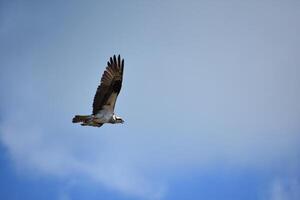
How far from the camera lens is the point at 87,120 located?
5733 inches

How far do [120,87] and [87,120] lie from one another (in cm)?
289

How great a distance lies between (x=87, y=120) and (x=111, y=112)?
6.04 ft

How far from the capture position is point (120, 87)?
146 metres

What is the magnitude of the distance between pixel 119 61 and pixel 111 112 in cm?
343

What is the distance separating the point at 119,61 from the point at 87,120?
164 inches

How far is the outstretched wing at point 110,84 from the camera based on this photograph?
146 m

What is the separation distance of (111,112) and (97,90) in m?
1.96

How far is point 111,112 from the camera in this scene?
481 ft

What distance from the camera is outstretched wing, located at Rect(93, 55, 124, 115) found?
145500 millimetres

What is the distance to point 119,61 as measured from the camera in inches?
5723

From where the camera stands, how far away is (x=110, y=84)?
145625mm

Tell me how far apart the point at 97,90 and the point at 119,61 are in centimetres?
225

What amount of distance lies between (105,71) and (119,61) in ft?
3.71

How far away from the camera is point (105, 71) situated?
145750 mm
